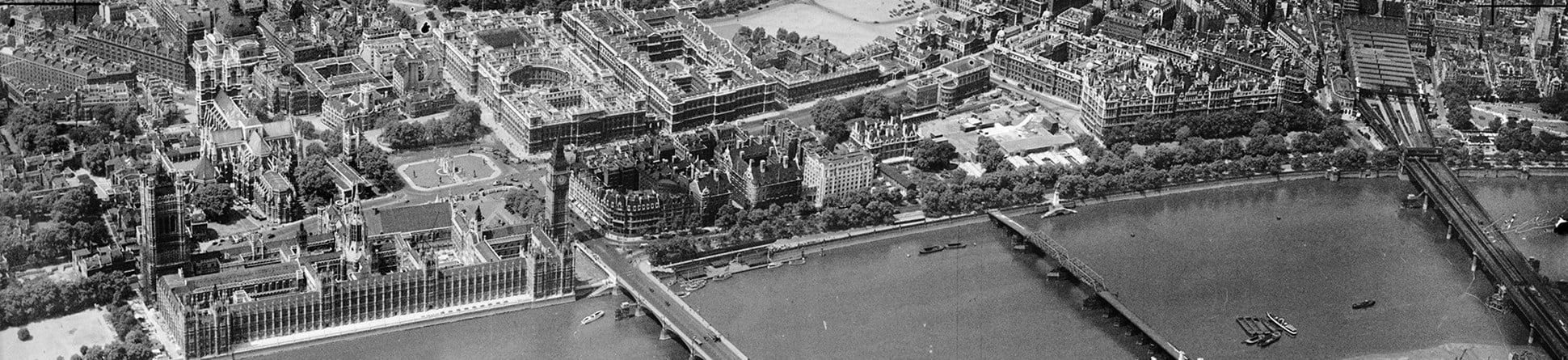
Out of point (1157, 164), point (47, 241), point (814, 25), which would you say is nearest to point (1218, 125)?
point (1157, 164)

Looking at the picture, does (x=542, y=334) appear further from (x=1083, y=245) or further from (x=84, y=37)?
(x=84, y=37)

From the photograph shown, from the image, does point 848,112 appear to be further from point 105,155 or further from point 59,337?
point 59,337

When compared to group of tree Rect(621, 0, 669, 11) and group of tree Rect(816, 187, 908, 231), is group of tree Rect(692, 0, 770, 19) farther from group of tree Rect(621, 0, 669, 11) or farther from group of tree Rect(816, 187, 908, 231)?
group of tree Rect(816, 187, 908, 231)

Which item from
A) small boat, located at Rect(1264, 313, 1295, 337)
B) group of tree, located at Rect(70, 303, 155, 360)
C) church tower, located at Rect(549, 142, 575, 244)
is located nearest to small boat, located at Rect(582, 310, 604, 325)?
church tower, located at Rect(549, 142, 575, 244)

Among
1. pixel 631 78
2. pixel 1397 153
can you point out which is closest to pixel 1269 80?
pixel 1397 153

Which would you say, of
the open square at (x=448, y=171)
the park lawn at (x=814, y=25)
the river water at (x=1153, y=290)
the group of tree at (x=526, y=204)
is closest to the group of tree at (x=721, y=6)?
the park lawn at (x=814, y=25)

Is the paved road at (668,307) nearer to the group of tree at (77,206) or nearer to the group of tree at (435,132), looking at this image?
the group of tree at (435,132)

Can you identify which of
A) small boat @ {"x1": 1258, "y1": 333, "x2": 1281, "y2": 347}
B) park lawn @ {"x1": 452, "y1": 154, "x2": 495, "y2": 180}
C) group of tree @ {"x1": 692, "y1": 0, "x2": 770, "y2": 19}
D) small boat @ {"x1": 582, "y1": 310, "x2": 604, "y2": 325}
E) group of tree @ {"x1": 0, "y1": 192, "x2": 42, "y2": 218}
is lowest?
small boat @ {"x1": 582, "y1": 310, "x2": 604, "y2": 325}
